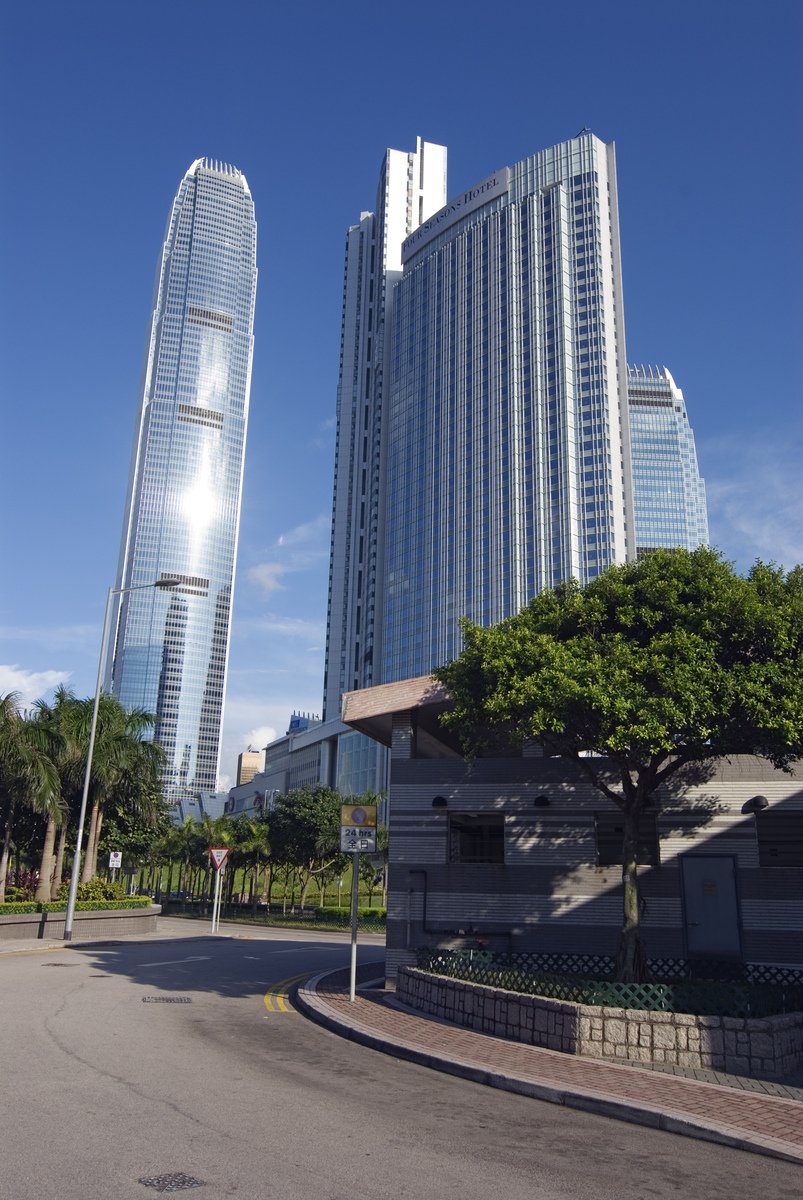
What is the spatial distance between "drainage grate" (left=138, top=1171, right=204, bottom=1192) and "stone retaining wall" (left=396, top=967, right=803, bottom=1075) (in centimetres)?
700

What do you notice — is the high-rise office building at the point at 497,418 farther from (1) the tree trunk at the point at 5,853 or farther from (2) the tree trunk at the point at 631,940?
(2) the tree trunk at the point at 631,940

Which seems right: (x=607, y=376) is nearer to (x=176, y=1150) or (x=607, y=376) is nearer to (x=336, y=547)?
(x=336, y=547)

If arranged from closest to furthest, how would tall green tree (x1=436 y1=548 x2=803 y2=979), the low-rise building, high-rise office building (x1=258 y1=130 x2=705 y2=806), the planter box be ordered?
tall green tree (x1=436 y1=548 x2=803 y2=979), the low-rise building, the planter box, high-rise office building (x1=258 y1=130 x2=705 y2=806)

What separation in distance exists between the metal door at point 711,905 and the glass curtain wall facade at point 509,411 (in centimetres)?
11267

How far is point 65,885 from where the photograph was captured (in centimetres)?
3919

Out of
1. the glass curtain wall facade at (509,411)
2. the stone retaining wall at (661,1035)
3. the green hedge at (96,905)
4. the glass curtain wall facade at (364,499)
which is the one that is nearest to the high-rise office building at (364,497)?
the glass curtain wall facade at (364,499)

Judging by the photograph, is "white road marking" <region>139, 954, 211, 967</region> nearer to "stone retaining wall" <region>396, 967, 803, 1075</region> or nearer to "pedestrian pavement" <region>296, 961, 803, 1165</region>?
"pedestrian pavement" <region>296, 961, 803, 1165</region>

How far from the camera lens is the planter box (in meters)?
31.2

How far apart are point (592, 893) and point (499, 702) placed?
23.9 ft

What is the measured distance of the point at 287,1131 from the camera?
8.37m

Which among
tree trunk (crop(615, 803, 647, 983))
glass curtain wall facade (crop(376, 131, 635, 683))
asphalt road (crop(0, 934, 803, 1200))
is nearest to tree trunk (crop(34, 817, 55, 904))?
asphalt road (crop(0, 934, 803, 1200))

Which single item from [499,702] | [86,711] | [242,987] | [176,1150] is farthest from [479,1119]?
[86,711]

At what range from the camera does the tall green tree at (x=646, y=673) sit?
1457cm

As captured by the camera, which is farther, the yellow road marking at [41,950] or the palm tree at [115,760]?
the palm tree at [115,760]
